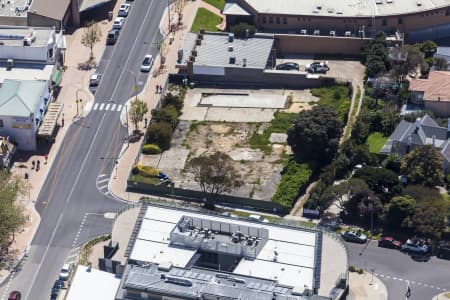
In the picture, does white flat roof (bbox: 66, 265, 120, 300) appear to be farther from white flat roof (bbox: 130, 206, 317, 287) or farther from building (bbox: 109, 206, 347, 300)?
white flat roof (bbox: 130, 206, 317, 287)

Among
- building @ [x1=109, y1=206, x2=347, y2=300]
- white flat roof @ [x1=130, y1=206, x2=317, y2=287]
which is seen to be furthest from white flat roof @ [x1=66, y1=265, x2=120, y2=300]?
white flat roof @ [x1=130, y1=206, x2=317, y2=287]

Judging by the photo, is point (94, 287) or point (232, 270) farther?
point (94, 287)

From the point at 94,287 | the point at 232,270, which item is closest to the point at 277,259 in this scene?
the point at 232,270

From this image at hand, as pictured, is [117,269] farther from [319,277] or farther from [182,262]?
[319,277]

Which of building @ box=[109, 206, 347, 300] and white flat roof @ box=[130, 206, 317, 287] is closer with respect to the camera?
building @ box=[109, 206, 347, 300]

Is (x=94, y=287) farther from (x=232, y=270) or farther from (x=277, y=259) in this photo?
(x=277, y=259)

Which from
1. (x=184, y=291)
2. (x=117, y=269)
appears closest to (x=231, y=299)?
(x=184, y=291)

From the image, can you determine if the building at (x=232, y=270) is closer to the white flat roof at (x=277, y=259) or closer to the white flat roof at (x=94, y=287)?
the white flat roof at (x=277, y=259)

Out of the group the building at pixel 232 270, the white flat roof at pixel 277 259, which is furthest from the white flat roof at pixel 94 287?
the white flat roof at pixel 277 259
